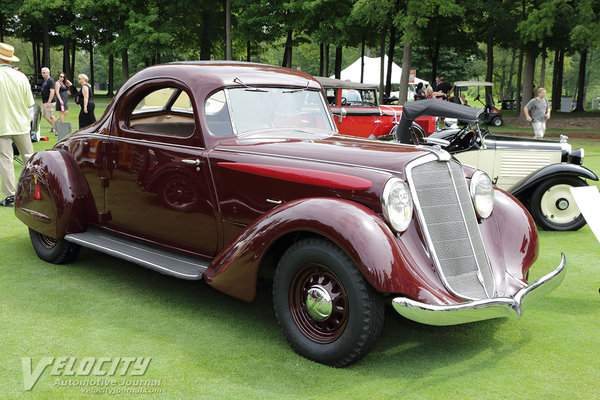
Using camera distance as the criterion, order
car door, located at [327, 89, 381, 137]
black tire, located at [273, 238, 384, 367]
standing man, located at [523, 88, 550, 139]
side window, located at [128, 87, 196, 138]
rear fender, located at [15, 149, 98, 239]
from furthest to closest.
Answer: car door, located at [327, 89, 381, 137], standing man, located at [523, 88, 550, 139], rear fender, located at [15, 149, 98, 239], side window, located at [128, 87, 196, 138], black tire, located at [273, 238, 384, 367]

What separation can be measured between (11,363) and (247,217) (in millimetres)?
1766

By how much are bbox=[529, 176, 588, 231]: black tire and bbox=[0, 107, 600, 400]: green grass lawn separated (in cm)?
223

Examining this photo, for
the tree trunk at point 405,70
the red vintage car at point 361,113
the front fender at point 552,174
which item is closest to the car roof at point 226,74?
the front fender at point 552,174

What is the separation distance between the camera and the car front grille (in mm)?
3621

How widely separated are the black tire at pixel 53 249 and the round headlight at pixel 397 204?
11.2ft

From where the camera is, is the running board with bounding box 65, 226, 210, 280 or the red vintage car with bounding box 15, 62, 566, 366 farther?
the running board with bounding box 65, 226, 210, 280

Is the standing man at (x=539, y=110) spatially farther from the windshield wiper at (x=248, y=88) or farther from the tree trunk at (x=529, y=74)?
the tree trunk at (x=529, y=74)

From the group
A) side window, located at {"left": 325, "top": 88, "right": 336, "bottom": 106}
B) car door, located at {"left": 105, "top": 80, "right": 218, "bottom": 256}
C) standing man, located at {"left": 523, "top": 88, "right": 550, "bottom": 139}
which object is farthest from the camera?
side window, located at {"left": 325, "top": 88, "right": 336, "bottom": 106}

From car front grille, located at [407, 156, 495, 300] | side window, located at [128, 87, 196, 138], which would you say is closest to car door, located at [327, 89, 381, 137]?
side window, located at [128, 87, 196, 138]

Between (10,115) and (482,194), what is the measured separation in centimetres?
634

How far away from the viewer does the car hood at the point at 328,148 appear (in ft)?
12.4

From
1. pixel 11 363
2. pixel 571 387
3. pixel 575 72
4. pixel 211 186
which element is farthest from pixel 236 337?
pixel 575 72

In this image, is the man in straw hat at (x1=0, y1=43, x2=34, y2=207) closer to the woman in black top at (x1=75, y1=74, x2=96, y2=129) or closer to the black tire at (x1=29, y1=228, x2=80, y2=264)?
the black tire at (x1=29, y1=228, x2=80, y2=264)

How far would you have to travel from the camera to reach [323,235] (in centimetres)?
345
